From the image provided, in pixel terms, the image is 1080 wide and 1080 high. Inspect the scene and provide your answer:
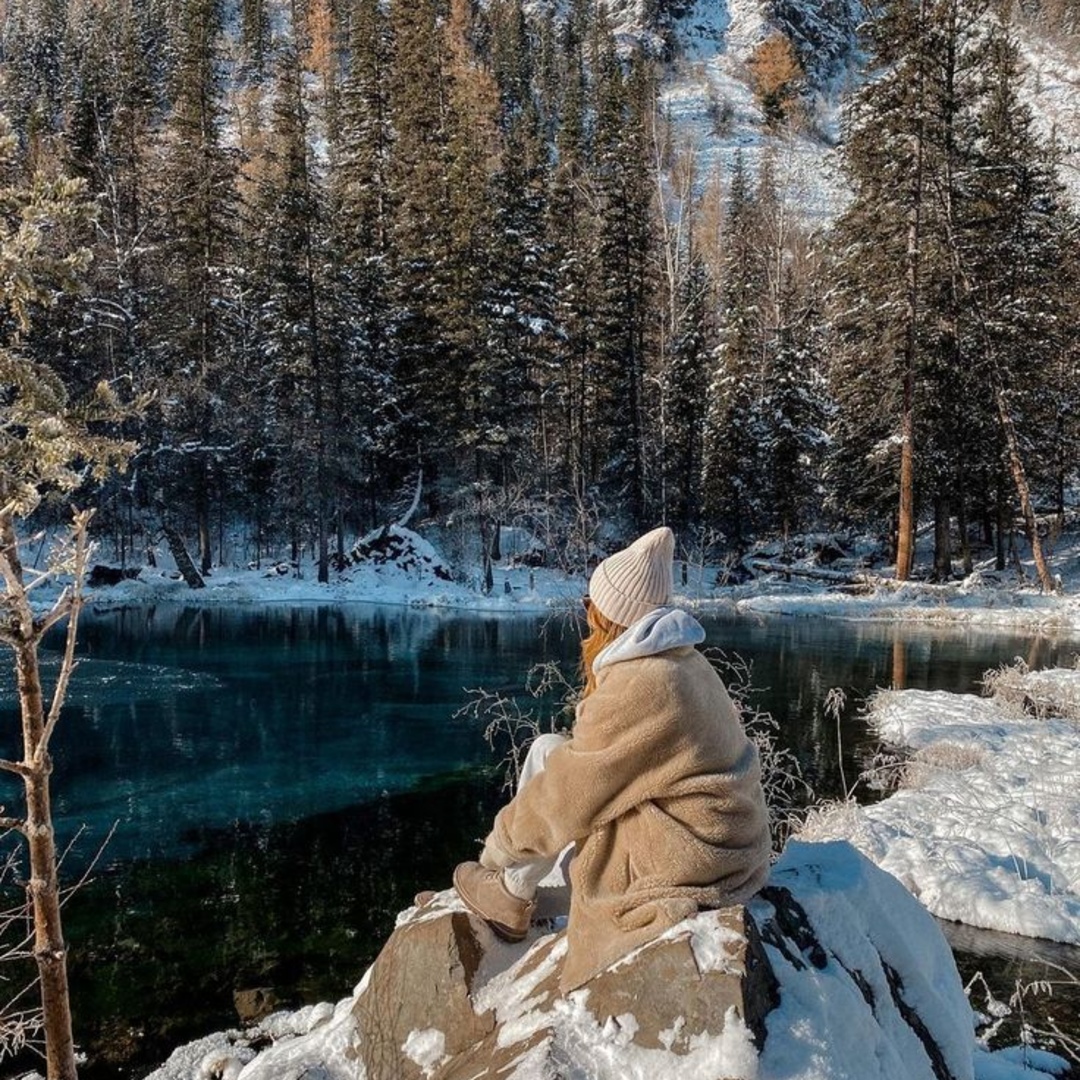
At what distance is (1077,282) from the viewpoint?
26734 millimetres

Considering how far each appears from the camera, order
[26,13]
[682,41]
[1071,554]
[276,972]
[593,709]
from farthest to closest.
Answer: [682,41], [26,13], [1071,554], [276,972], [593,709]

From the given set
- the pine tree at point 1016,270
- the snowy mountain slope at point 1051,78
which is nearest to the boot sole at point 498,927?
the pine tree at point 1016,270

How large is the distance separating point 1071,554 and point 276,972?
92.2 ft

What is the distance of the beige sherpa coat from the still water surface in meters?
4.16

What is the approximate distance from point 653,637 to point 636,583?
285 millimetres

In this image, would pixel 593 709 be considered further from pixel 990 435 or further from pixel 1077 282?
pixel 1077 282

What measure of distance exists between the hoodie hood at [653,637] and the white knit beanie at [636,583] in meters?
0.15

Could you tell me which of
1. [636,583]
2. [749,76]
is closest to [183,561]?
[636,583]

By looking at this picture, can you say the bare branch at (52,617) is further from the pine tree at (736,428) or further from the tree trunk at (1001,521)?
the pine tree at (736,428)

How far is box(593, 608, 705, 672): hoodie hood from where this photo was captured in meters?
2.34

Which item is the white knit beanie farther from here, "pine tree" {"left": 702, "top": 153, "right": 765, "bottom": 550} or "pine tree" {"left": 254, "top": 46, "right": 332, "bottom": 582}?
"pine tree" {"left": 702, "top": 153, "right": 765, "bottom": 550}

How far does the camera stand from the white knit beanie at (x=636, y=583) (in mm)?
2584

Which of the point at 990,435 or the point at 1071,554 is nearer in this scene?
the point at 990,435

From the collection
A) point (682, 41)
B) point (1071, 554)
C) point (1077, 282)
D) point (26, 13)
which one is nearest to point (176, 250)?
point (1077, 282)
